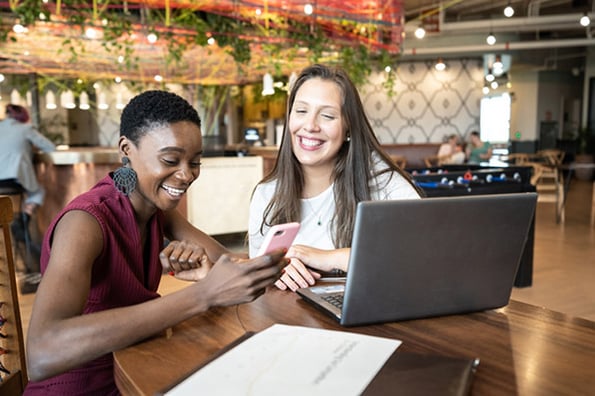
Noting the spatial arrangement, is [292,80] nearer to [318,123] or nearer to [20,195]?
[318,123]

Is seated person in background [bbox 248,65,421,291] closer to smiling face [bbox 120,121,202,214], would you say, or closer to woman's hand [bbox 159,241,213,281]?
woman's hand [bbox 159,241,213,281]

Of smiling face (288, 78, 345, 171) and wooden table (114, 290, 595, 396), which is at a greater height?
smiling face (288, 78, 345, 171)

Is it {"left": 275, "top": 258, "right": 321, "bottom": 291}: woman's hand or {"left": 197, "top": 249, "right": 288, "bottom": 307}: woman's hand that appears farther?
{"left": 275, "top": 258, "right": 321, "bottom": 291}: woman's hand

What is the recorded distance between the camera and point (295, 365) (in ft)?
2.66

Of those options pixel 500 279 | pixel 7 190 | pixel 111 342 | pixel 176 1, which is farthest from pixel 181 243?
pixel 176 1

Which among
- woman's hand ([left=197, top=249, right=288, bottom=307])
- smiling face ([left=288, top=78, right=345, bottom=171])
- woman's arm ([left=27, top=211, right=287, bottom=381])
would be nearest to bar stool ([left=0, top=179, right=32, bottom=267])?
smiling face ([left=288, top=78, right=345, bottom=171])

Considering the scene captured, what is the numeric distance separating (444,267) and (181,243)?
0.70 m

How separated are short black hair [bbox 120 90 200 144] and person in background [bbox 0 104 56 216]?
4.44 metres

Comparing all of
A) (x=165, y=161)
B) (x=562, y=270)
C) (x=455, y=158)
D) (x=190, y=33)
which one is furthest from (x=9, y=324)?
(x=455, y=158)

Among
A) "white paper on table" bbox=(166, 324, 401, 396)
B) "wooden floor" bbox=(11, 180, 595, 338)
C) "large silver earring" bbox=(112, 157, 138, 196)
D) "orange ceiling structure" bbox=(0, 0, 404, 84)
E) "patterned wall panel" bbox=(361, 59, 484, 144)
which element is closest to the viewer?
"white paper on table" bbox=(166, 324, 401, 396)

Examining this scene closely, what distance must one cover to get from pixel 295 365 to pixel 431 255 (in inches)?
14.9

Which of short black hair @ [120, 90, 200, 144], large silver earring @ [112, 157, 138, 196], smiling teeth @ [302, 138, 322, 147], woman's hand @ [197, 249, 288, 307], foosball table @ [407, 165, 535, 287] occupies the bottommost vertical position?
foosball table @ [407, 165, 535, 287]

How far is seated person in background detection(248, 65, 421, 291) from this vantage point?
1.95 m

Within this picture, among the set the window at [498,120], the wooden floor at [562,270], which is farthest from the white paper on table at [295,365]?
the window at [498,120]
